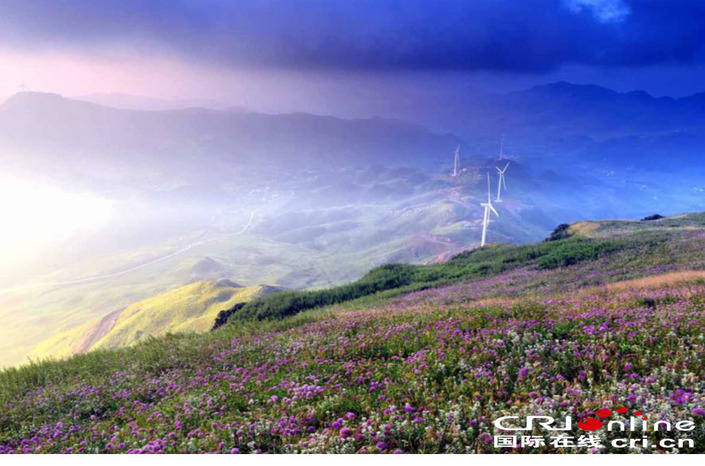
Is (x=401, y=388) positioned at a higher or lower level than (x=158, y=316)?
higher

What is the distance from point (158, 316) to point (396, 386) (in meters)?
74.9

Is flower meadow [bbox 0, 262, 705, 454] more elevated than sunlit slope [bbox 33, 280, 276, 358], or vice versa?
flower meadow [bbox 0, 262, 705, 454]

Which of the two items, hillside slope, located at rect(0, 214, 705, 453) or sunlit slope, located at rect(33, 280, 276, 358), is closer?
hillside slope, located at rect(0, 214, 705, 453)

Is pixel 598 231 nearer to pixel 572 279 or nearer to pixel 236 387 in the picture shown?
pixel 572 279

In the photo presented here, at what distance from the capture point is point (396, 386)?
6.65 m

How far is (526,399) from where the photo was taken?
5762 mm

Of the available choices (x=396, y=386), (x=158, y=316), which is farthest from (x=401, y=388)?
(x=158, y=316)

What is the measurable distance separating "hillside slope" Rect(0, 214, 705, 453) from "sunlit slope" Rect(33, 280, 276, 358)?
2044 inches

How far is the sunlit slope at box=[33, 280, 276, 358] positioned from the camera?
2643 inches

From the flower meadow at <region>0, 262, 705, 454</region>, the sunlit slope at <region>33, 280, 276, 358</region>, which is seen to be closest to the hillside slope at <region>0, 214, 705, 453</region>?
the flower meadow at <region>0, 262, 705, 454</region>

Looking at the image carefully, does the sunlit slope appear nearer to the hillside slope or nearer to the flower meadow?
the hillside slope

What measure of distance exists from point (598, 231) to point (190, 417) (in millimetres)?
49217

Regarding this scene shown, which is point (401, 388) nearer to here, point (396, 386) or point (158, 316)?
point (396, 386)

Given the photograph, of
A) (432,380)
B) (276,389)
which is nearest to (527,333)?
(432,380)
